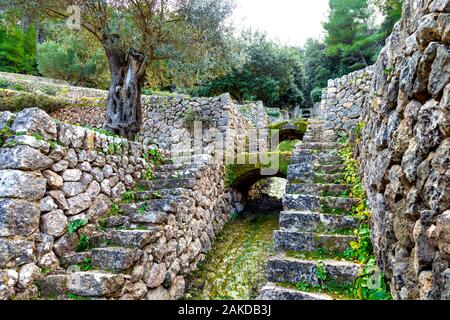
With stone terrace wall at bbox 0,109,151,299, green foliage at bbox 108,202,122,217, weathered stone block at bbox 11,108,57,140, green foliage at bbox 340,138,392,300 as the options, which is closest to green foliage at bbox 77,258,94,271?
stone terrace wall at bbox 0,109,151,299

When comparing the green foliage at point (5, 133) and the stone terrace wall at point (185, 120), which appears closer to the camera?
the green foliage at point (5, 133)

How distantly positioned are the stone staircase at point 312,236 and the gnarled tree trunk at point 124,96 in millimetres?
3965

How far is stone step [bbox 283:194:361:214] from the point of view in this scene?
364 centimetres

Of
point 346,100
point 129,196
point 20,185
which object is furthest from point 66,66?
point 20,185

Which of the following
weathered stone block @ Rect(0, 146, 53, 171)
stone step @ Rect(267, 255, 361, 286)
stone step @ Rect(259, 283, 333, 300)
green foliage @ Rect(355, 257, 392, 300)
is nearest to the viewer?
green foliage @ Rect(355, 257, 392, 300)

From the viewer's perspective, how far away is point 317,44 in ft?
84.3

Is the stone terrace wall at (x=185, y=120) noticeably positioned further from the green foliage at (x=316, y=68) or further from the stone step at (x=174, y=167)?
the green foliage at (x=316, y=68)

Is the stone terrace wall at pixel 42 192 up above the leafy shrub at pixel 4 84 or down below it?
below

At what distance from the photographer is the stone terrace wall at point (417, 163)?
150cm

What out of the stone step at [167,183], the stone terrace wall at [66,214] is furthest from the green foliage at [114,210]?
the stone step at [167,183]

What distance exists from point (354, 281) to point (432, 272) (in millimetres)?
1184

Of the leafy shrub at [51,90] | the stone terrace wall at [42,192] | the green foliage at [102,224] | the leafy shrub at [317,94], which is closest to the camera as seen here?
the stone terrace wall at [42,192]

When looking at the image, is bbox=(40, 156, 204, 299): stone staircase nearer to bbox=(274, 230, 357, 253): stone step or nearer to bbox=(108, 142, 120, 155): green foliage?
bbox=(108, 142, 120, 155): green foliage
